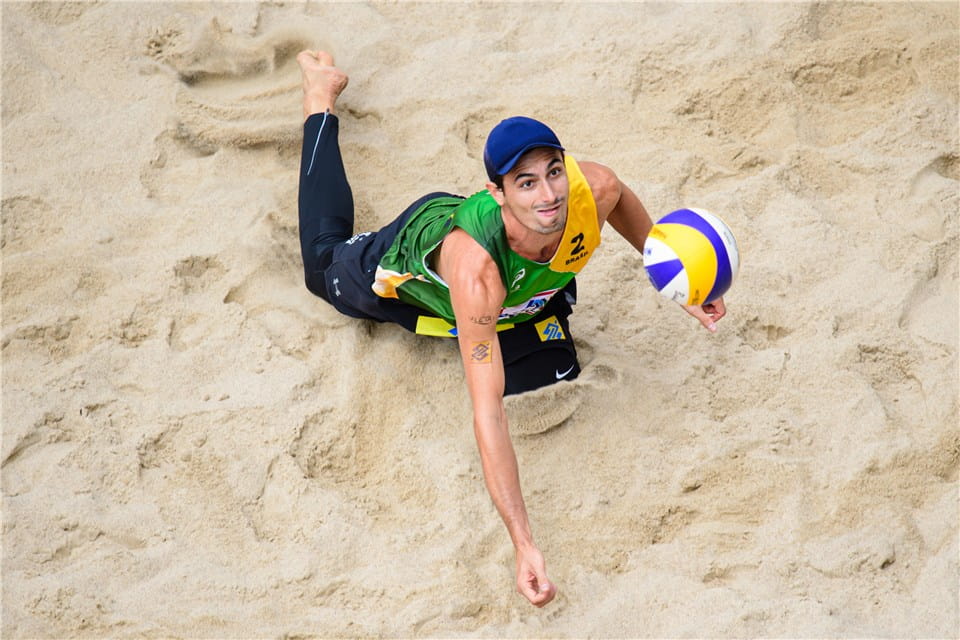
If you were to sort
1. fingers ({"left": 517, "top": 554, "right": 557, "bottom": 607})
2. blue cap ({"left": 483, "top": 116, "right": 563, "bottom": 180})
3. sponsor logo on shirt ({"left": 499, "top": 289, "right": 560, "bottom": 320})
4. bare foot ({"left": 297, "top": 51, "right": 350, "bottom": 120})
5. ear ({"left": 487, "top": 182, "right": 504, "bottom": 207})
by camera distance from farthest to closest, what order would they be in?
bare foot ({"left": 297, "top": 51, "right": 350, "bottom": 120}) < sponsor logo on shirt ({"left": 499, "top": 289, "right": 560, "bottom": 320}) < ear ({"left": 487, "top": 182, "right": 504, "bottom": 207}) < blue cap ({"left": 483, "top": 116, "right": 563, "bottom": 180}) < fingers ({"left": 517, "top": 554, "right": 557, "bottom": 607})

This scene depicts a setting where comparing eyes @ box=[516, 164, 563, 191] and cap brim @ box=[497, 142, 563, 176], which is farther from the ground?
cap brim @ box=[497, 142, 563, 176]

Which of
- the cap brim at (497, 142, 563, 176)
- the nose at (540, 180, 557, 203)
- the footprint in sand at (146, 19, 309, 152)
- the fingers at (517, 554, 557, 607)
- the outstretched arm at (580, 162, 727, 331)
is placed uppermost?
the cap brim at (497, 142, 563, 176)

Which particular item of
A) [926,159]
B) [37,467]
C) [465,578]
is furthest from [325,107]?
[926,159]

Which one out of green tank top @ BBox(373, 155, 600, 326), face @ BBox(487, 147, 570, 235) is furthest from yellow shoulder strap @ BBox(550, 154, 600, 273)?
face @ BBox(487, 147, 570, 235)

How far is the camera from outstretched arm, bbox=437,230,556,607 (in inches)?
114

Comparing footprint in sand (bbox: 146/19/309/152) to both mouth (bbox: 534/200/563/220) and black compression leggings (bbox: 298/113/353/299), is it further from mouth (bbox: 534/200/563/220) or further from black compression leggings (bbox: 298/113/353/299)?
mouth (bbox: 534/200/563/220)

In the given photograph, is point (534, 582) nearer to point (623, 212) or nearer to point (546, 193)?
point (546, 193)

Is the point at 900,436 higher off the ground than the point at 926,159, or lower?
lower

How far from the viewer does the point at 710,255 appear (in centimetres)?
314

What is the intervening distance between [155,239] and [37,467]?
42.9 inches

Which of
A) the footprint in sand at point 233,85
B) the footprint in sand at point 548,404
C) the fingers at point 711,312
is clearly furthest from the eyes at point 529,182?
the footprint in sand at point 233,85

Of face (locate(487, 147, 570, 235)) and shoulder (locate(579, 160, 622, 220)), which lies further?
shoulder (locate(579, 160, 622, 220))

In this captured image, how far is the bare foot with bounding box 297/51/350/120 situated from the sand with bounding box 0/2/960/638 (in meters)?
0.17

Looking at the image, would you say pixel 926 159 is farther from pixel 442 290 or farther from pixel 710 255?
pixel 442 290
